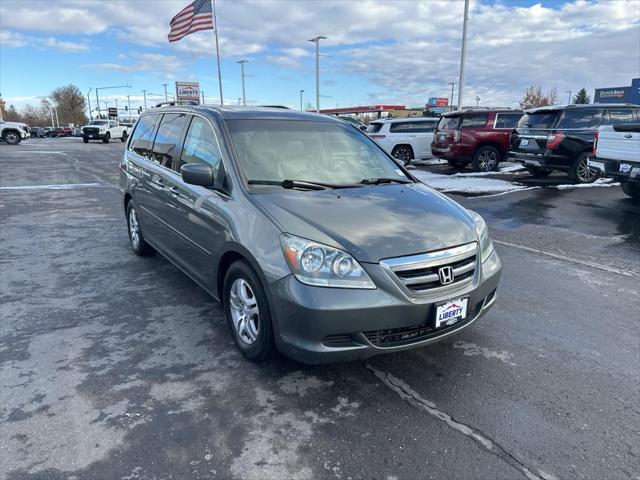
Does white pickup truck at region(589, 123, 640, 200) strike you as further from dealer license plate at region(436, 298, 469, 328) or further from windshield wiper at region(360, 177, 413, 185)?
dealer license plate at region(436, 298, 469, 328)

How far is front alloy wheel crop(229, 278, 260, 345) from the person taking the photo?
3123mm

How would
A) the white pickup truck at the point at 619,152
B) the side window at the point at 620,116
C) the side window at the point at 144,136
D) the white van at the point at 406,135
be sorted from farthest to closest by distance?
the white van at the point at 406,135 → the side window at the point at 620,116 → the white pickup truck at the point at 619,152 → the side window at the point at 144,136

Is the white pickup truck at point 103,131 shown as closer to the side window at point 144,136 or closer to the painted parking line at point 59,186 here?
the painted parking line at point 59,186

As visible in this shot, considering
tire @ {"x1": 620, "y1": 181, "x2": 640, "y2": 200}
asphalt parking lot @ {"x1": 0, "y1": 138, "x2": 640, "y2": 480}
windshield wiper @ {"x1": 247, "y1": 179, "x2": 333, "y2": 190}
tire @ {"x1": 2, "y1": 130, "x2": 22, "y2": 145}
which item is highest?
windshield wiper @ {"x1": 247, "y1": 179, "x2": 333, "y2": 190}

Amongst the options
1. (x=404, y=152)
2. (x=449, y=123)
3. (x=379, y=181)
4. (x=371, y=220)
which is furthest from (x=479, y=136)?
(x=371, y=220)

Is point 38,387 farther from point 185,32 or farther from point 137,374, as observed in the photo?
point 185,32

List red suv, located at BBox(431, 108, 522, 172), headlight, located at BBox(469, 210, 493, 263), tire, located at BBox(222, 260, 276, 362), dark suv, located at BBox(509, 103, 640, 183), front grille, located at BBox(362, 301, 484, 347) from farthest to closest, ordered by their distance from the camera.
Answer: red suv, located at BBox(431, 108, 522, 172), dark suv, located at BBox(509, 103, 640, 183), headlight, located at BBox(469, 210, 493, 263), tire, located at BBox(222, 260, 276, 362), front grille, located at BBox(362, 301, 484, 347)

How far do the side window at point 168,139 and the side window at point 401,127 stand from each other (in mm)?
12947

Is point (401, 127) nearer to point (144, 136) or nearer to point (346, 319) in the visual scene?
point (144, 136)

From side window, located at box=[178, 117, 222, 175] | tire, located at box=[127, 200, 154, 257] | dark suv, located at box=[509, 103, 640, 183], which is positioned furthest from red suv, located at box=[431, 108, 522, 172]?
side window, located at box=[178, 117, 222, 175]

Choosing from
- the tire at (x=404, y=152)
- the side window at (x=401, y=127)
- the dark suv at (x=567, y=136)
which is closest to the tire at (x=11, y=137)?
the side window at (x=401, y=127)

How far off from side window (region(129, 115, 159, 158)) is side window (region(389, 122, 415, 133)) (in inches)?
484

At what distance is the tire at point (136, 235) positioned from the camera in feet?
18.0

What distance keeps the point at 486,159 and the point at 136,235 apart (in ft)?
39.1
